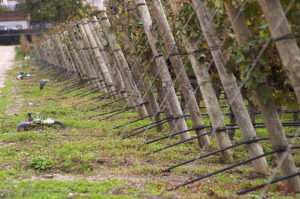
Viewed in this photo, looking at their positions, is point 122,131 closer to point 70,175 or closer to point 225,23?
point 70,175

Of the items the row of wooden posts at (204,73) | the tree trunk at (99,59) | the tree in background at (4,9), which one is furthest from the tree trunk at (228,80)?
the tree in background at (4,9)

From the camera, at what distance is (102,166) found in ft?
22.6

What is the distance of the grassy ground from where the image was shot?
532 cm

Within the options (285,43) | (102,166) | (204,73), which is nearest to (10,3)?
(102,166)

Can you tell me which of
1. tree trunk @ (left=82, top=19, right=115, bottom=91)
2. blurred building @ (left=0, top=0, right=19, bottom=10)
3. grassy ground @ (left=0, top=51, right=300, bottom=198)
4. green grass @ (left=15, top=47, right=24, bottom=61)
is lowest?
grassy ground @ (left=0, top=51, right=300, bottom=198)

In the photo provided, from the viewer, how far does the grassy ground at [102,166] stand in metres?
5.32

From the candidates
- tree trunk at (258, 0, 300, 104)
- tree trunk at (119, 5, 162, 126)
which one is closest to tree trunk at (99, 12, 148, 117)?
tree trunk at (119, 5, 162, 126)

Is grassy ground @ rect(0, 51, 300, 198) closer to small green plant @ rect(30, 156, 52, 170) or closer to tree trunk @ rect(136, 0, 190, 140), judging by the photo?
small green plant @ rect(30, 156, 52, 170)

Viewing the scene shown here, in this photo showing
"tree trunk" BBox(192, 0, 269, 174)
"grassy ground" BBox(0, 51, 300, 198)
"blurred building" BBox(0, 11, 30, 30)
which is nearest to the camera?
"grassy ground" BBox(0, 51, 300, 198)

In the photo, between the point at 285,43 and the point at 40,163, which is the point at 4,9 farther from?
the point at 285,43

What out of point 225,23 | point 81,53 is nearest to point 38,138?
point 225,23

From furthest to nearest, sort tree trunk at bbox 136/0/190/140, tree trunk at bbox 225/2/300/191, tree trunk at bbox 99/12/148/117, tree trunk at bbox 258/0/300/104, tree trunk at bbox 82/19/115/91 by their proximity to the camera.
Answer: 1. tree trunk at bbox 82/19/115/91
2. tree trunk at bbox 99/12/148/117
3. tree trunk at bbox 136/0/190/140
4. tree trunk at bbox 225/2/300/191
5. tree trunk at bbox 258/0/300/104

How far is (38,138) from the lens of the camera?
9.01m

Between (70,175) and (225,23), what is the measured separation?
3.17 metres
